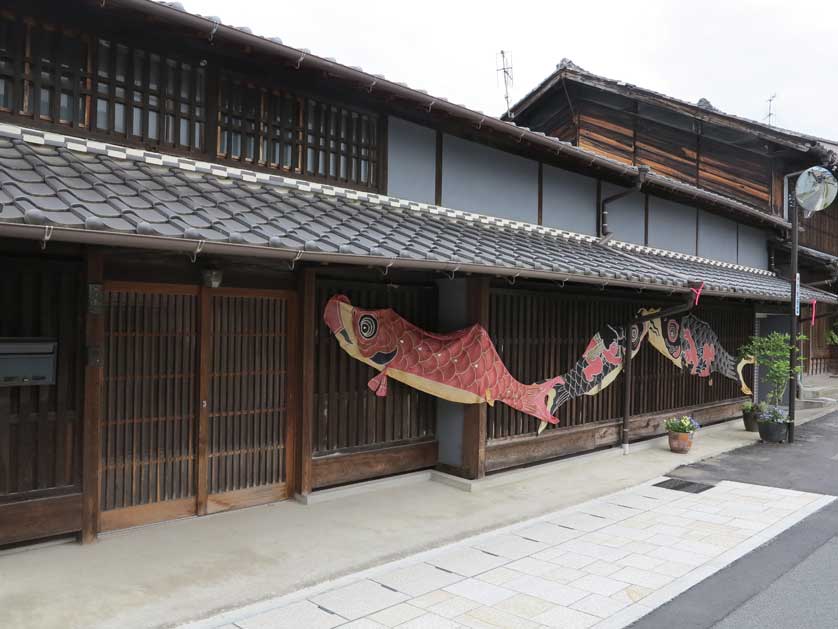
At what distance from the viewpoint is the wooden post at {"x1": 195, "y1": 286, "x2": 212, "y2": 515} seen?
21.2 feet

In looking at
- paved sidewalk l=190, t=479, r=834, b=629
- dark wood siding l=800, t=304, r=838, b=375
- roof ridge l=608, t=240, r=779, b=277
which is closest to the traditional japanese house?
roof ridge l=608, t=240, r=779, b=277

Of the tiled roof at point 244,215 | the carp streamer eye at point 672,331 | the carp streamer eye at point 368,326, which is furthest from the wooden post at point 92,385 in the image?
the carp streamer eye at point 672,331

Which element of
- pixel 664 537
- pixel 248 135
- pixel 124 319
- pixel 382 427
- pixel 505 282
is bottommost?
pixel 664 537

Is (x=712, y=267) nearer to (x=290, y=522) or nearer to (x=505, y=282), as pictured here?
(x=505, y=282)

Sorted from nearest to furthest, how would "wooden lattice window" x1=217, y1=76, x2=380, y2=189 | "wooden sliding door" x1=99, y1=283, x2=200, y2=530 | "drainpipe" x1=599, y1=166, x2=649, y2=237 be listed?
"wooden sliding door" x1=99, y1=283, x2=200, y2=530 → "wooden lattice window" x1=217, y1=76, x2=380, y2=189 → "drainpipe" x1=599, y1=166, x2=649, y2=237

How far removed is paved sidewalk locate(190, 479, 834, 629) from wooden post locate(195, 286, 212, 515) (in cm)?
206

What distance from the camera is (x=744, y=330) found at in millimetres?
14672

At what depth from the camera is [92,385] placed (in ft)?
18.4

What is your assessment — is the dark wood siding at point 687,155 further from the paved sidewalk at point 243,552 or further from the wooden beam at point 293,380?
the wooden beam at point 293,380

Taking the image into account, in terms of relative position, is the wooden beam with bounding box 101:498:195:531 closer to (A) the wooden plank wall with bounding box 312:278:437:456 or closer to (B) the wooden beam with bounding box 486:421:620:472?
(A) the wooden plank wall with bounding box 312:278:437:456

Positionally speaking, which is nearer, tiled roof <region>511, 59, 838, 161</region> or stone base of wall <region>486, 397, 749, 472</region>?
stone base of wall <region>486, 397, 749, 472</region>

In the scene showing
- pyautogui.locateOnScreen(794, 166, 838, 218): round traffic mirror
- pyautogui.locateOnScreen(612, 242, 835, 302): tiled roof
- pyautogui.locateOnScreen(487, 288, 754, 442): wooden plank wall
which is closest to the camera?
pyautogui.locateOnScreen(487, 288, 754, 442): wooden plank wall

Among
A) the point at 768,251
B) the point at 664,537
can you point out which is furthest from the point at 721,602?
the point at 768,251

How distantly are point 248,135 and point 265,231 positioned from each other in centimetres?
215
